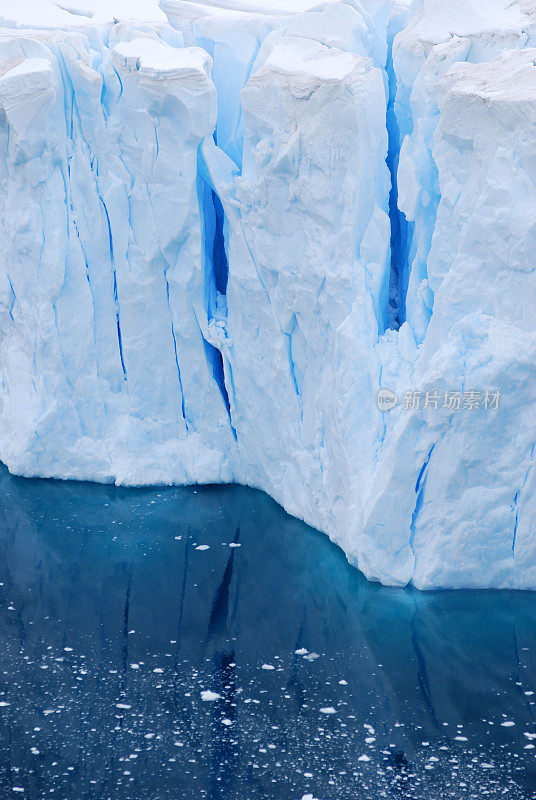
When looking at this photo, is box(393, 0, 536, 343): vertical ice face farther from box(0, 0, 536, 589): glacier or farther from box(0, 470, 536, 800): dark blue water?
box(0, 470, 536, 800): dark blue water

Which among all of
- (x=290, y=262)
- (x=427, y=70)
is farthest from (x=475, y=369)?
(x=427, y=70)

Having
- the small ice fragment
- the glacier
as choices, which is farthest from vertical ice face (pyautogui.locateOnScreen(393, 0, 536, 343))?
the small ice fragment

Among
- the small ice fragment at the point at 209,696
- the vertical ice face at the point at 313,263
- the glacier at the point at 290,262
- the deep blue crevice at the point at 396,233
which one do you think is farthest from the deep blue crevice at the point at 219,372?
the small ice fragment at the point at 209,696

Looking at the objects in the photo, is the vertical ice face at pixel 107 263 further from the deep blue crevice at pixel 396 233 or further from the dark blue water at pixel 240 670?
the deep blue crevice at pixel 396 233

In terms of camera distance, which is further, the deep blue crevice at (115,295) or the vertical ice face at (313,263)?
the deep blue crevice at (115,295)

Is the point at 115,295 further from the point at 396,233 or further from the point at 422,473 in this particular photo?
the point at 422,473
